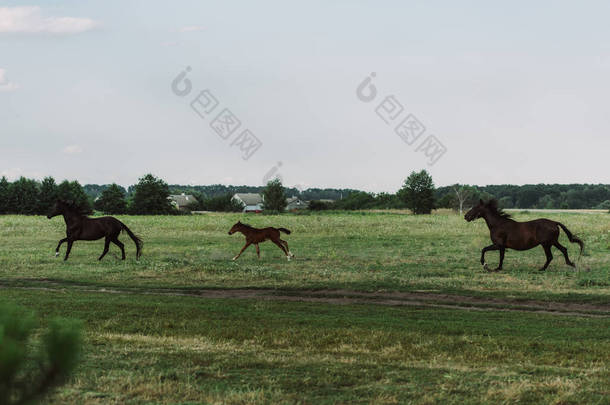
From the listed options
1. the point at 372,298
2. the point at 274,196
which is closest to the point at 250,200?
the point at 274,196

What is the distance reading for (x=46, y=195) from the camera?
329 feet

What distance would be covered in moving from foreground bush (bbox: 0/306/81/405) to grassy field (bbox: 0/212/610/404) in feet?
14.8

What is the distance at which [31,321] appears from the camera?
9.36 feet

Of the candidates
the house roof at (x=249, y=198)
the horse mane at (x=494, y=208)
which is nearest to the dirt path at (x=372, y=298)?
the horse mane at (x=494, y=208)

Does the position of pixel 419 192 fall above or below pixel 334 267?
above

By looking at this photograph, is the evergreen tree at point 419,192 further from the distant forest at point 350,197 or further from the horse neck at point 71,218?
the horse neck at point 71,218

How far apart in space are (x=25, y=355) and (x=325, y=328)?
9838 mm

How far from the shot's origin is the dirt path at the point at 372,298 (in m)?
16.4

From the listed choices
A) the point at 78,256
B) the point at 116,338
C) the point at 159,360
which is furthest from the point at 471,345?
the point at 78,256

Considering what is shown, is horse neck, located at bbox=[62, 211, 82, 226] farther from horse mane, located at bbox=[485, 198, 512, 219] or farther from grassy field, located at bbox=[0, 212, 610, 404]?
horse mane, located at bbox=[485, 198, 512, 219]

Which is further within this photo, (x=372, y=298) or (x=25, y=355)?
(x=372, y=298)

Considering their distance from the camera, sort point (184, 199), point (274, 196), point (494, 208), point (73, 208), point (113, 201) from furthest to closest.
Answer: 1. point (184, 199)
2. point (274, 196)
3. point (113, 201)
4. point (73, 208)
5. point (494, 208)

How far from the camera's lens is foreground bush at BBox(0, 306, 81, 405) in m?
2.65

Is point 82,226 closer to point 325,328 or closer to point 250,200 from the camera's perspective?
point 325,328
